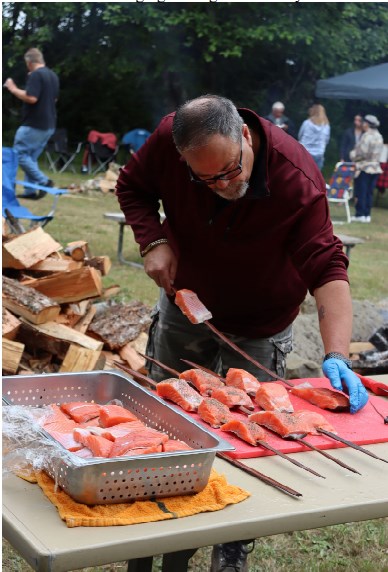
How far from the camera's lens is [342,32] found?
2205 centimetres

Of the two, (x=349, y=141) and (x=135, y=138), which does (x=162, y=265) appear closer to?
(x=349, y=141)

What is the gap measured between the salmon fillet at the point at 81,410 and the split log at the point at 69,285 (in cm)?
324

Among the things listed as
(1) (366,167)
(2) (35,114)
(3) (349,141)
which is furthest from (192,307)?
A: (3) (349,141)

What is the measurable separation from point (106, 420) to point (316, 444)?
67 centimetres

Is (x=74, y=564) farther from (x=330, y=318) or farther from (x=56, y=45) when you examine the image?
(x=56, y=45)

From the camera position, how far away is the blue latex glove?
9.24ft

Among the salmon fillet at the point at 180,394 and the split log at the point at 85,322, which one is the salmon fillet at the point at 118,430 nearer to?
the salmon fillet at the point at 180,394

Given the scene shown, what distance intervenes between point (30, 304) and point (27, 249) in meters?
0.97

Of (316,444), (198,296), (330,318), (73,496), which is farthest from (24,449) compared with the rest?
(198,296)

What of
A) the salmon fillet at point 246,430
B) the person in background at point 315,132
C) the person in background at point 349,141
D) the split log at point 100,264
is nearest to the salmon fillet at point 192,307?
the salmon fillet at point 246,430

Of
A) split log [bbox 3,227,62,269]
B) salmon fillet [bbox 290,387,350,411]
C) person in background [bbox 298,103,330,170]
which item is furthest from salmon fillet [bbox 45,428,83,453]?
person in background [bbox 298,103,330,170]

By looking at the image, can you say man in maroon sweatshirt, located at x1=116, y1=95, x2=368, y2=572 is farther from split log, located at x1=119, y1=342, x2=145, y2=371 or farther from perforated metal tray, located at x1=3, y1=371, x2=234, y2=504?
split log, located at x1=119, y1=342, x2=145, y2=371

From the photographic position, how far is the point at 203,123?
2646mm

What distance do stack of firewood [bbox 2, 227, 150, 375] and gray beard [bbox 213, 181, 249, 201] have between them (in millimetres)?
2406
